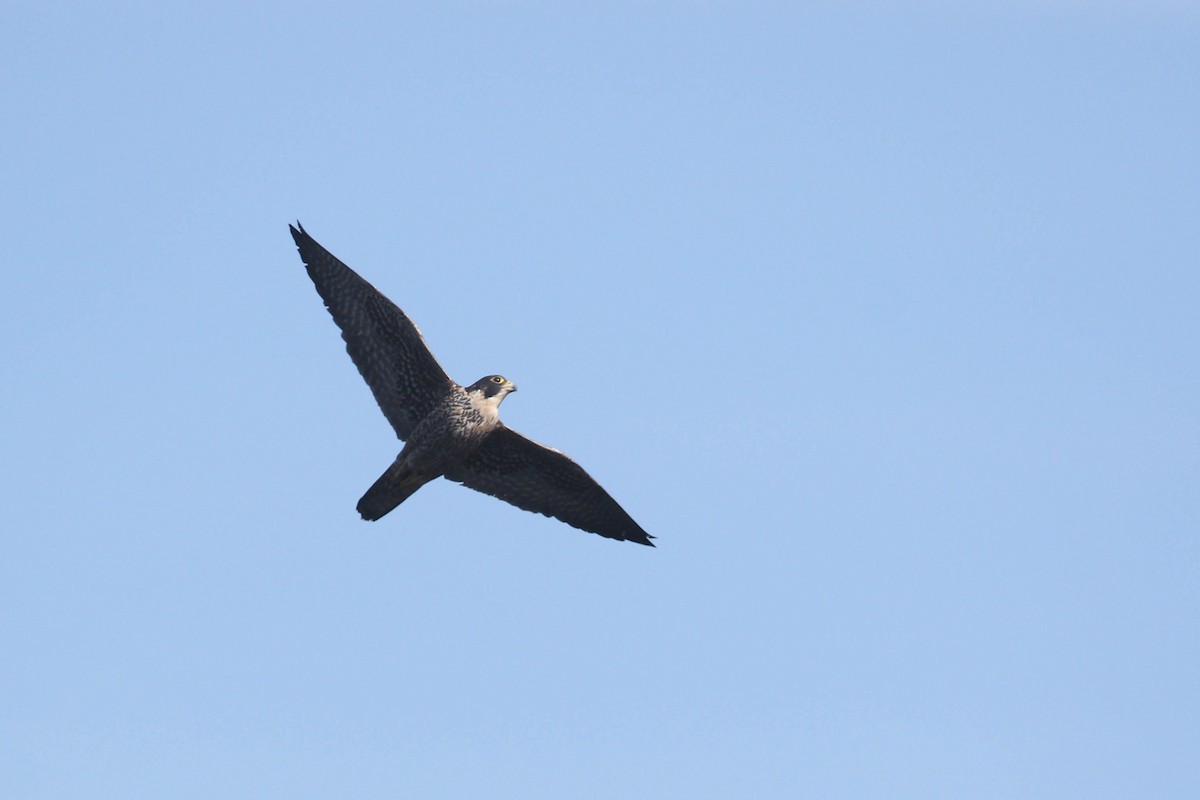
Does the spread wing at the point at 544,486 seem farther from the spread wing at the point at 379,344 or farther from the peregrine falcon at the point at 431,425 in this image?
the spread wing at the point at 379,344

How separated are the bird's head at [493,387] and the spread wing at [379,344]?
358mm

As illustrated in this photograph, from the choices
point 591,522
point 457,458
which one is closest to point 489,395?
point 457,458

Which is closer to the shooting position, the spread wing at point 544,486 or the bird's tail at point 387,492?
the bird's tail at point 387,492

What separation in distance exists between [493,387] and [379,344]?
1.64 meters

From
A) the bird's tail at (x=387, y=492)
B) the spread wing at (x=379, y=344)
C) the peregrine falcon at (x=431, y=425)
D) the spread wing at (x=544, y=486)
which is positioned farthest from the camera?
the spread wing at (x=544, y=486)

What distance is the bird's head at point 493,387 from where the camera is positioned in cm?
2380

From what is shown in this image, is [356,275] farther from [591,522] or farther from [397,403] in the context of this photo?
[591,522]

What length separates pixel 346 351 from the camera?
79.2ft

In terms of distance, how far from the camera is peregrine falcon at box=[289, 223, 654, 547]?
928 inches

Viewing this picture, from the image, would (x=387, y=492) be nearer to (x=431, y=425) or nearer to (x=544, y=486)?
(x=431, y=425)

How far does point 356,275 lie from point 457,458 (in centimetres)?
276

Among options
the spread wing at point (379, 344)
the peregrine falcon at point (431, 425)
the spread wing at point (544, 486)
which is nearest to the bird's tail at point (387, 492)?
the peregrine falcon at point (431, 425)

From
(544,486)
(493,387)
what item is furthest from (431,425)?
(544,486)

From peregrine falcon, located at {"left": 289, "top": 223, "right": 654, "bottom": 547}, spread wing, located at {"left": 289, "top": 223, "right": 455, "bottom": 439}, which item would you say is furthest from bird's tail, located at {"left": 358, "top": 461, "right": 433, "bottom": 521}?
spread wing, located at {"left": 289, "top": 223, "right": 455, "bottom": 439}
